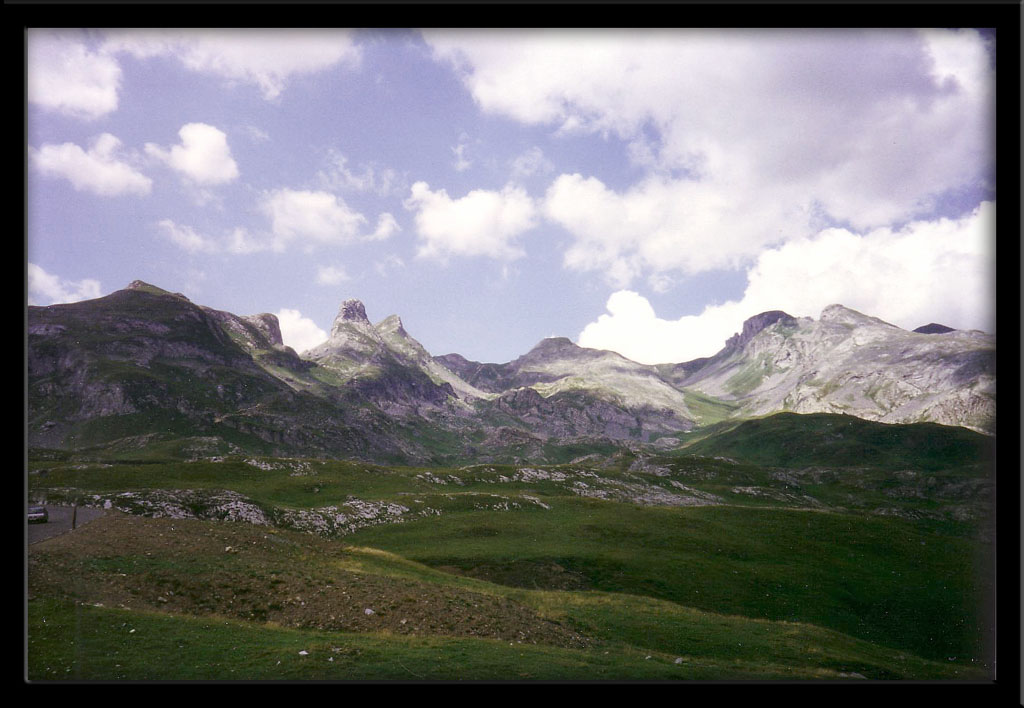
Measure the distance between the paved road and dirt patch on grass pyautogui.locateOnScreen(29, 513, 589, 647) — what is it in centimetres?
47

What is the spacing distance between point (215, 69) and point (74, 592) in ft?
57.0

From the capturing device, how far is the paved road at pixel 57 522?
45.3 feet

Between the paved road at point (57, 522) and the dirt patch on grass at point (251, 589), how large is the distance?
1.56ft

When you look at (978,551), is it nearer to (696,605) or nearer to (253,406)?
(696,605)

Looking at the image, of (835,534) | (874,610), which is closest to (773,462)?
(835,534)

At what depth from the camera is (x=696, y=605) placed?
34.6 metres

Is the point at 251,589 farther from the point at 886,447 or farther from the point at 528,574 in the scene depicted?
the point at 886,447

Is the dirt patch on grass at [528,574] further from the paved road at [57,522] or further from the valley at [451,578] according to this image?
the paved road at [57,522]

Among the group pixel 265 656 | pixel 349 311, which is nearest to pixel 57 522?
pixel 265 656

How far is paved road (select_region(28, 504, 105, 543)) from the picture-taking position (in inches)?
543

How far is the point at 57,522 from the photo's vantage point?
1970 centimetres

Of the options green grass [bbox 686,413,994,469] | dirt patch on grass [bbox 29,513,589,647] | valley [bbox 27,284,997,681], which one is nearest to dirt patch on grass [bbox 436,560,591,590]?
valley [bbox 27,284,997,681]

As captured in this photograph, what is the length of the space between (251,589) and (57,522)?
8295mm

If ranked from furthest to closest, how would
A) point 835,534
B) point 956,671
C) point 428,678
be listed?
point 835,534
point 956,671
point 428,678
